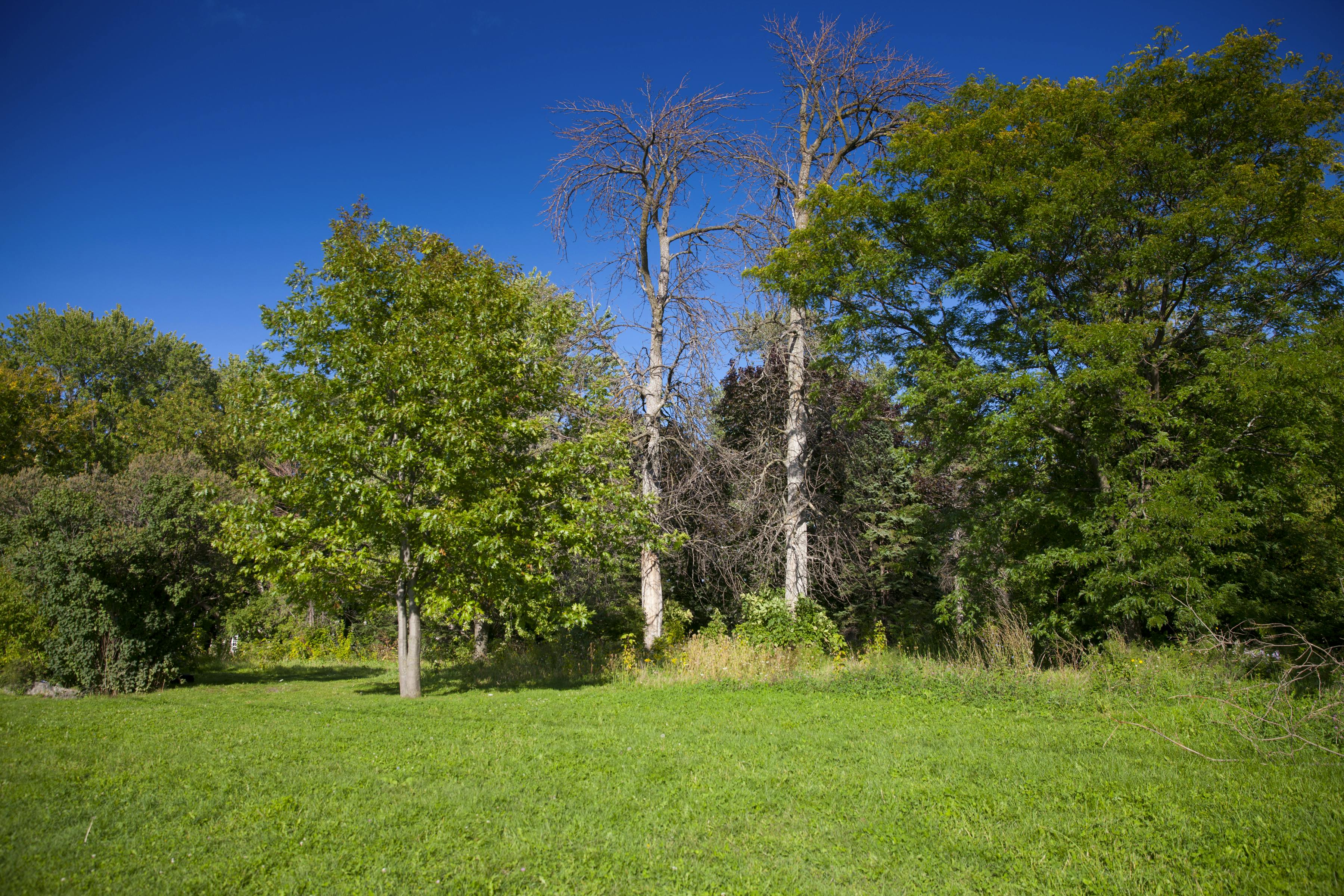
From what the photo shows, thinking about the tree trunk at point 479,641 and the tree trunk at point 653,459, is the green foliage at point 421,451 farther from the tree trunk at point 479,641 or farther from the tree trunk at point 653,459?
the tree trunk at point 479,641

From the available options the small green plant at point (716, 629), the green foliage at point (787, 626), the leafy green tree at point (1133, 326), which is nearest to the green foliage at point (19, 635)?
A: the small green plant at point (716, 629)

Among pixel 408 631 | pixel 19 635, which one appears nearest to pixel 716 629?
pixel 408 631

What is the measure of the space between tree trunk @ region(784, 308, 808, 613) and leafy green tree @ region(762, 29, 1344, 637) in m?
2.40

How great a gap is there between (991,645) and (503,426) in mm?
8408

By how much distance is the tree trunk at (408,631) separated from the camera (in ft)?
37.4

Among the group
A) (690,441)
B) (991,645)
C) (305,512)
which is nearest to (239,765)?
(305,512)

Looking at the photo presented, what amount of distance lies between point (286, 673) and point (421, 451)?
989 cm

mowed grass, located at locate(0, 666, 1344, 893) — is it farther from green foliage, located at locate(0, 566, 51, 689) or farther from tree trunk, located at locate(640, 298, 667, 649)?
tree trunk, located at locate(640, 298, 667, 649)

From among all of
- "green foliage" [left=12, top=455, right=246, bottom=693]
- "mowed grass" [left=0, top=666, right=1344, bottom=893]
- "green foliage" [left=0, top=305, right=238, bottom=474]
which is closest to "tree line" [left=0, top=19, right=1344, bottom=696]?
"green foliage" [left=12, top=455, right=246, bottom=693]

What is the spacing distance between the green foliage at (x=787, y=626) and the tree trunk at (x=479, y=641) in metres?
7.09

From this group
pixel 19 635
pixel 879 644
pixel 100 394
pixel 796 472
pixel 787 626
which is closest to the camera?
pixel 879 644

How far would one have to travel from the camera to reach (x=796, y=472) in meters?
15.3

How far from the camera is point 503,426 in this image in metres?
10.7

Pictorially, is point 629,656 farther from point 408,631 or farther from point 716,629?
point 408,631
